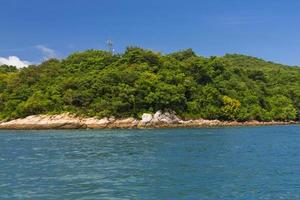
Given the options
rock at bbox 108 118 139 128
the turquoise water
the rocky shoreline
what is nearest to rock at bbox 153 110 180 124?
the rocky shoreline

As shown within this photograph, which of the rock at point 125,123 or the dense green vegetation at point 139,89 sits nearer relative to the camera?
the rock at point 125,123

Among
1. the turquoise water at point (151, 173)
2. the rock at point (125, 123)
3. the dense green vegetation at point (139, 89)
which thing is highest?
the dense green vegetation at point (139, 89)

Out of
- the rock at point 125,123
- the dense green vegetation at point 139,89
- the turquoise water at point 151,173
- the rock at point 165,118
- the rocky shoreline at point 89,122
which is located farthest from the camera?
the dense green vegetation at point 139,89

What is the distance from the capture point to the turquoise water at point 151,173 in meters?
24.5

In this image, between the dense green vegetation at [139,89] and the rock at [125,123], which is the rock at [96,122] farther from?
the dense green vegetation at [139,89]

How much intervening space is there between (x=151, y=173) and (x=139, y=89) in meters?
71.3

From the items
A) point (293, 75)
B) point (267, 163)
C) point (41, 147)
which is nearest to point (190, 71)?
point (293, 75)

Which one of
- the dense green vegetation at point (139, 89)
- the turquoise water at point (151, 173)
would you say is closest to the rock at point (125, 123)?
the dense green vegetation at point (139, 89)

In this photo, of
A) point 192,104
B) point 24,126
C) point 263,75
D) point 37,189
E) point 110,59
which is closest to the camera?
point 37,189

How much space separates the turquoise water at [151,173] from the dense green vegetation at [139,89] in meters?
51.0

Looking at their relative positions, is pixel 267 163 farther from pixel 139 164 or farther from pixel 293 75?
pixel 293 75

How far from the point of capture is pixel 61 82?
106 m

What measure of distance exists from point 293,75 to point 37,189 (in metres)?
132

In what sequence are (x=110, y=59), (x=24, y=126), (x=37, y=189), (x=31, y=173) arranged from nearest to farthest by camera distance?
(x=37, y=189), (x=31, y=173), (x=24, y=126), (x=110, y=59)
